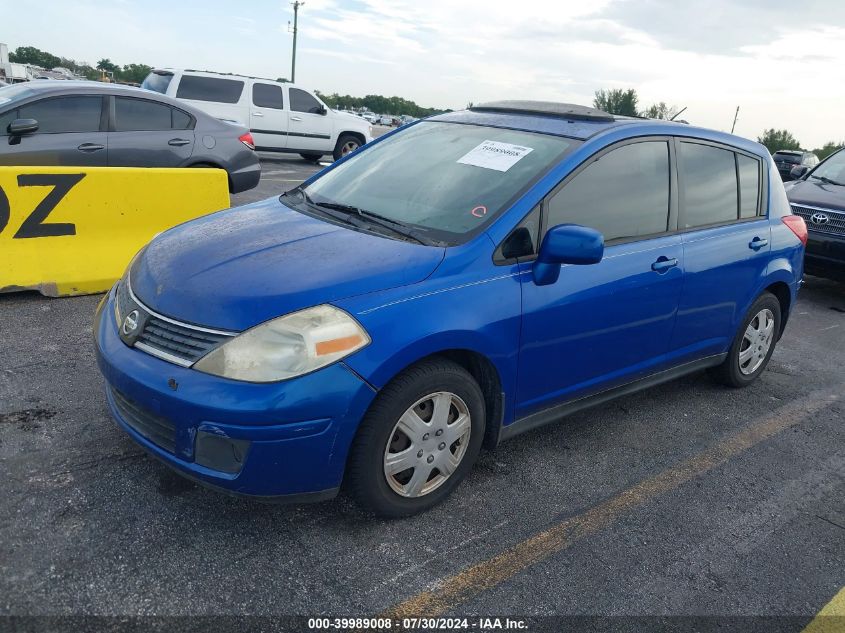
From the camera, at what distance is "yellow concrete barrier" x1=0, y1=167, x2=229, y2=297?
489cm

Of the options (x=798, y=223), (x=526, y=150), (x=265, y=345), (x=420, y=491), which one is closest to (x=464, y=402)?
(x=420, y=491)

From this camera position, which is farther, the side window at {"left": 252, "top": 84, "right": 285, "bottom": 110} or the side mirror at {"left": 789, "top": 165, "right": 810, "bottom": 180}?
the side window at {"left": 252, "top": 84, "right": 285, "bottom": 110}

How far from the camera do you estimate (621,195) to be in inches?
136

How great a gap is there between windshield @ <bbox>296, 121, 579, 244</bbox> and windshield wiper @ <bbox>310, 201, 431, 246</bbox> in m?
0.02

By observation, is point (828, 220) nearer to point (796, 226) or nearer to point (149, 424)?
point (796, 226)

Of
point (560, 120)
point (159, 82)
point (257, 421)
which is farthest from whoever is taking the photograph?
point (159, 82)

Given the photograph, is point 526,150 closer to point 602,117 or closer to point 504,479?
point 602,117

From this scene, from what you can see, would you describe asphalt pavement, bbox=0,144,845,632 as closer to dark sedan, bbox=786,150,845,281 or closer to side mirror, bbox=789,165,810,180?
dark sedan, bbox=786,150,845,281

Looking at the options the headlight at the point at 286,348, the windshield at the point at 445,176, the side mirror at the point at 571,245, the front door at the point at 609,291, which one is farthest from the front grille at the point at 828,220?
the headlight at the point at 286,348

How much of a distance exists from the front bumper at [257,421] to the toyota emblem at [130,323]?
0.42 feet

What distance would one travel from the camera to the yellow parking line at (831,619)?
252cm

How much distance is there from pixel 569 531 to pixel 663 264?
1474mm

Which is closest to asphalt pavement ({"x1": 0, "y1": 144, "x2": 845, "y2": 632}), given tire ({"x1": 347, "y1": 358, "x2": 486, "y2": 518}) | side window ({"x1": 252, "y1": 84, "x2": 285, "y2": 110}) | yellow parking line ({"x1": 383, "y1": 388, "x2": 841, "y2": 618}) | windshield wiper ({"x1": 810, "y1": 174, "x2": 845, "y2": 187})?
yellow parking line ({"x1": 383, "y1": 388, "x2": 841, "y2": 618})

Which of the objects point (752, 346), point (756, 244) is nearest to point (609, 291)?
point (756, 244)
